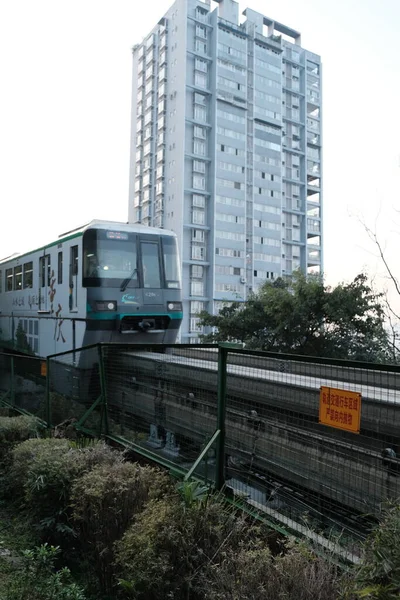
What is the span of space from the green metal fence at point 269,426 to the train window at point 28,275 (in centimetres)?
924

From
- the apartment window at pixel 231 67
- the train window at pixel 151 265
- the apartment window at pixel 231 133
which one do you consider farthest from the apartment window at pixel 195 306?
the train window at pixel 151 265

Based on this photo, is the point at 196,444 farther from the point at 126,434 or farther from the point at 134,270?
the point at 134,270

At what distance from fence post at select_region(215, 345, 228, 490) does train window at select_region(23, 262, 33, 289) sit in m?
12.0

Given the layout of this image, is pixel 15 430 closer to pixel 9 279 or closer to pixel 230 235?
pixel 9 279

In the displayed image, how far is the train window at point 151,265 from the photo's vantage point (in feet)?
40.4

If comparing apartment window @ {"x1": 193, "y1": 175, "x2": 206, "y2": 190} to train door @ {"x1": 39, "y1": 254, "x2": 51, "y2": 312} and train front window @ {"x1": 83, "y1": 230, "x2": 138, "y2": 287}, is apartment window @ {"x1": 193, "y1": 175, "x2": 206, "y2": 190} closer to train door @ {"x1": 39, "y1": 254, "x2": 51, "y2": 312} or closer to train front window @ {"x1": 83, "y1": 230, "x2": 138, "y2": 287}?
train door @ {"x1": 39, "y1": 254, "x2": 51, "y2": 312}

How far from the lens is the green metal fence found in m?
3.46

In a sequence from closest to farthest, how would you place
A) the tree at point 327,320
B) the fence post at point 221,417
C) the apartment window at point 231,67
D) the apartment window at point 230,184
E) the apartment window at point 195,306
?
the fence post at point 221,417
the tree at point 327,320
the apartment window at point 195,306
the apartment window at point 230,184
the apartment window at point 231,67

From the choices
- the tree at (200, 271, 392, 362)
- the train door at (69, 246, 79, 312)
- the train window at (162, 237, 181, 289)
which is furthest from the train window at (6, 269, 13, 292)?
the tree at (200, 271, 392, 362)

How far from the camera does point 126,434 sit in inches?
259

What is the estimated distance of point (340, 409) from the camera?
3.48 metres

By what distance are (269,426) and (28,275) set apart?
42.5 feet

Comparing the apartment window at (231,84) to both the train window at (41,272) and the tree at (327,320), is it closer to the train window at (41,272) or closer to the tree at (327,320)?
the tree at (327,320)

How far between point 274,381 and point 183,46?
267ft
